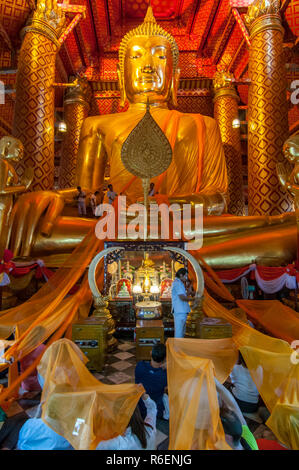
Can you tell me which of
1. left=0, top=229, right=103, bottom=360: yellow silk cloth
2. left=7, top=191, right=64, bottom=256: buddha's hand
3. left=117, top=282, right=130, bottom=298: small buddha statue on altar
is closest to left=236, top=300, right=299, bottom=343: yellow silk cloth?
left=117, top=282, right=130, bottom=298: small buddha statue on altar

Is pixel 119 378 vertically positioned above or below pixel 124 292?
below

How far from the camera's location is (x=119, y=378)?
89.3 inches

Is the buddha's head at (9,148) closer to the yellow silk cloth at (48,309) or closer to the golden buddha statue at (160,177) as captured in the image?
the golden buddha statue at (160,177)

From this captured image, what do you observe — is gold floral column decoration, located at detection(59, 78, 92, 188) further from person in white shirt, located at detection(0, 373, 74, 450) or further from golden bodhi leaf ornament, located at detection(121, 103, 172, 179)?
person in white shirt, located at detection(0, 373, 74, 450)

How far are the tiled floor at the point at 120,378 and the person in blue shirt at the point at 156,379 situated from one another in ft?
0.29

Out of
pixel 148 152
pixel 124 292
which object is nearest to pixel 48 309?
pixel 124 292

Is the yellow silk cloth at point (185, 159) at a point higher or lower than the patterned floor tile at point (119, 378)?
higher

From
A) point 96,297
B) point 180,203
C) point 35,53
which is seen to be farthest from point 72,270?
point 35,53

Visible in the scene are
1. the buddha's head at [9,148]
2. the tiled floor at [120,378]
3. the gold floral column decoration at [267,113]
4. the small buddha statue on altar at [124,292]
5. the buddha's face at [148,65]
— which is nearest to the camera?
the tiled floor at [120,378]

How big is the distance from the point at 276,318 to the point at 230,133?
6.00 meters

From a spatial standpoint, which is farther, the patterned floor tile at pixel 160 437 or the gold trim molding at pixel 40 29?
the gold trim molding at pixel 40 29

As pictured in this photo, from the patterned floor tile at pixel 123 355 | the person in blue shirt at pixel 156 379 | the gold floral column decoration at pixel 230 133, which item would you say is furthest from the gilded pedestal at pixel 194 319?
the gold floral column decoration at pixel 230 133

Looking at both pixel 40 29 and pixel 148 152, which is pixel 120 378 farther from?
pixel 40 29

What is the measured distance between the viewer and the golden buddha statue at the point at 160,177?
12.5ft
